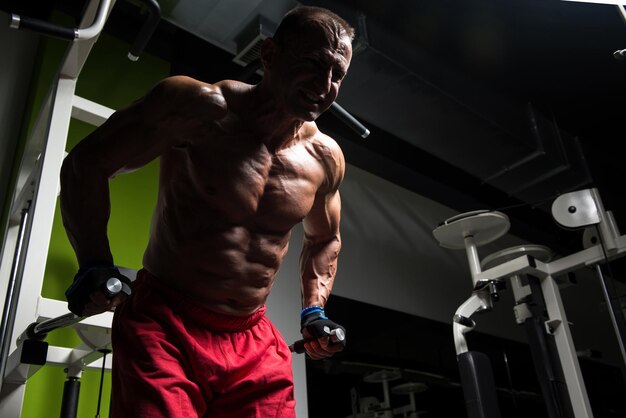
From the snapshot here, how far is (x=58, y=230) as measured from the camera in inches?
93.6

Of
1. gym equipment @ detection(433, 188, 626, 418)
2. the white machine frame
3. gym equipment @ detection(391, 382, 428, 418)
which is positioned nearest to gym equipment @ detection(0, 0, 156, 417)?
the white machine frame

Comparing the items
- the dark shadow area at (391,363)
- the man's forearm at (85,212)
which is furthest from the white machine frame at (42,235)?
the dark shadow area at (391,363)

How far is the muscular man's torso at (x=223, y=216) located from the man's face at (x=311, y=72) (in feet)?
0.36

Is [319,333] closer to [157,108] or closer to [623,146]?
[157,108]

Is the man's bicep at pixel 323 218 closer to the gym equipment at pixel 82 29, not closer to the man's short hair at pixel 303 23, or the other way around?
the man's short hair at pixel 303 23

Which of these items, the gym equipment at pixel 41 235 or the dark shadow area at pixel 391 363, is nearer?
the gym equipment at pixel 41 235

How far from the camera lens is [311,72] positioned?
1116 mm

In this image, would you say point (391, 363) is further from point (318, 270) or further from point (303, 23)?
point (303, 23)

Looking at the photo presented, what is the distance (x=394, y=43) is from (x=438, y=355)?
124 inches

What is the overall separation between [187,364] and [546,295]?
2631 millimetres

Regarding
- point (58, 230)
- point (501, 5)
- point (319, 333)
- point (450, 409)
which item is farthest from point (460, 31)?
point (450, 409)

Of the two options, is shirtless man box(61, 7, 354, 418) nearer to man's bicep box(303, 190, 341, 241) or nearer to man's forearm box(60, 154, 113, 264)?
man's forearm box(60, 154, 113, 264)

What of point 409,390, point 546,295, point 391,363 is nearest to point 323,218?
point 546,295

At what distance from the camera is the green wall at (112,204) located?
2131 millimetres
